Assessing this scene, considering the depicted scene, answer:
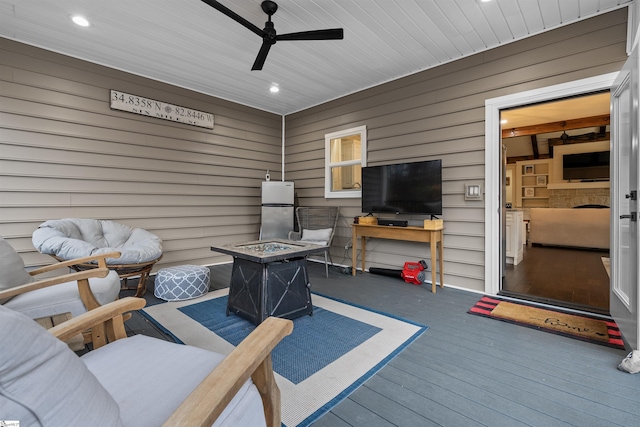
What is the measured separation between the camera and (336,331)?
8.15 feet

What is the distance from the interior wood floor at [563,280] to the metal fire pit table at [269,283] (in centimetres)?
235

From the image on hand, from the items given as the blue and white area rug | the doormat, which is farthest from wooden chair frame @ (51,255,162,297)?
the doormat

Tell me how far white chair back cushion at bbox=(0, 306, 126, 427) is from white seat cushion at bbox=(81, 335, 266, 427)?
323 millimetres

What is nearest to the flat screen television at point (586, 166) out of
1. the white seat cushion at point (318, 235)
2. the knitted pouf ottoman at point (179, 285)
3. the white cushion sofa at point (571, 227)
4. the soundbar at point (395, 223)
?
the white cushion sofa at point (571, 227)

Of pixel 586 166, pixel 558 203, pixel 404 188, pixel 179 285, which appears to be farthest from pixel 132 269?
pixel 586 166

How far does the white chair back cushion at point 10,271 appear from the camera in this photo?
5.98 ft

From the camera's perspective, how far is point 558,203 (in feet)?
27.6

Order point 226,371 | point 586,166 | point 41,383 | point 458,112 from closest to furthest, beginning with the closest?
point 41,383 → point 226,371 → point 458,112 → point 586,166

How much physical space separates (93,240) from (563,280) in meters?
5.90

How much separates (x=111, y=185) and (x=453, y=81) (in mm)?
4570

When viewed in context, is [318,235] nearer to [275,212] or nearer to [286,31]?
[275,212]

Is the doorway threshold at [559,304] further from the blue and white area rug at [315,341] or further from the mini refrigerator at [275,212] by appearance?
the mini refrigerator at [275,212]

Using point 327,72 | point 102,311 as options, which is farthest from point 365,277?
point 102,311

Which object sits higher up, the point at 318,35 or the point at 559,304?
the point at 318,35
